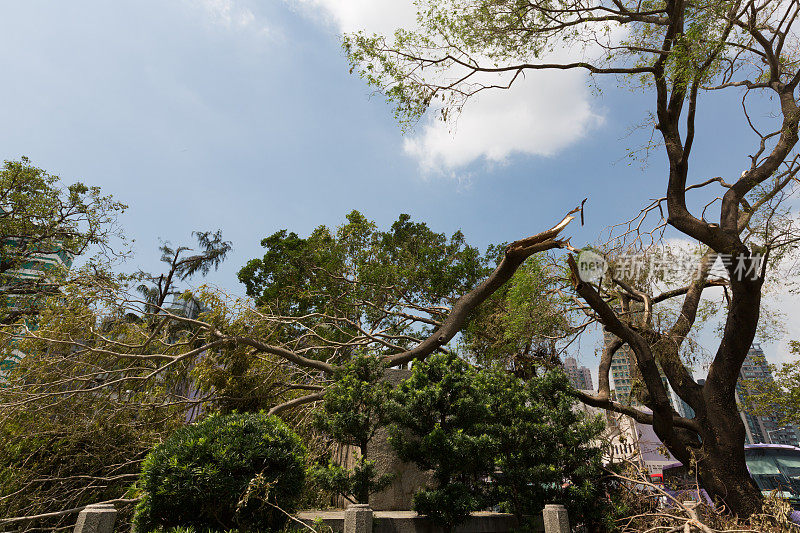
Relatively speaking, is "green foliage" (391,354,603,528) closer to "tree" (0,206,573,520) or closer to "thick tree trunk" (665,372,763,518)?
"tree" (0,206,573,520)

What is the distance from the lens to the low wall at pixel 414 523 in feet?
17.3

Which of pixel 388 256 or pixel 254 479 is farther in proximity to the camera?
pixel 388 256

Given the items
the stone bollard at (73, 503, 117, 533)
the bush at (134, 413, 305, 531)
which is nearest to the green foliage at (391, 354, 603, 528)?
the bush at (134, 413, 305, 531)

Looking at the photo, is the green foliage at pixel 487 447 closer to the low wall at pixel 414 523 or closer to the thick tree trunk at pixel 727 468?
the low wall at pixel 414 523

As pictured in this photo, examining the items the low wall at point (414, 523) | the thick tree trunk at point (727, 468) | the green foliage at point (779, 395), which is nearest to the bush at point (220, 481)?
the low wall at point (414, 523)

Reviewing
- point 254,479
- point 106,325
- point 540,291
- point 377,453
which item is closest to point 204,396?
point 106,325

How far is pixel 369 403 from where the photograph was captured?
559 centimetres

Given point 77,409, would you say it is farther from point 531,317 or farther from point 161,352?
point 531,317

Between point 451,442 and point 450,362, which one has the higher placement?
point 450,362

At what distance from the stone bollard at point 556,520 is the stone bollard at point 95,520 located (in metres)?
→ 4.34

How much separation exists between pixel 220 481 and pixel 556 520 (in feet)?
Answer: 11.8

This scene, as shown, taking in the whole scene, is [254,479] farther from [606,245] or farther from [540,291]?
[606,245]

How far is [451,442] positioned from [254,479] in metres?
2.42

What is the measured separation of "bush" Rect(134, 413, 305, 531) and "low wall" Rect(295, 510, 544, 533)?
101 centimetres
